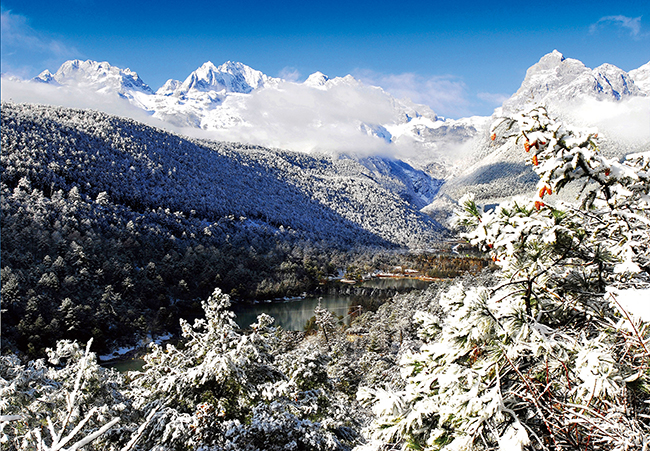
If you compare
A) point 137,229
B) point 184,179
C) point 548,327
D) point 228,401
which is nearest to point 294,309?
point 137,229

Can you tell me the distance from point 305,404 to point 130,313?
1667 inches

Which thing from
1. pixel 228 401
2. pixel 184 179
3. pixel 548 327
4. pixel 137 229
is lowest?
pixel 137 229

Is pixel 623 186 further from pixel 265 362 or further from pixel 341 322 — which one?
pixel 341 322

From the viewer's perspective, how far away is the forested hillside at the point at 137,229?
43.8 metres

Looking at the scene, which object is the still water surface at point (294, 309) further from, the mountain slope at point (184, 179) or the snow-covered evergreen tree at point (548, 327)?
the mountain slope at point (184, 179)

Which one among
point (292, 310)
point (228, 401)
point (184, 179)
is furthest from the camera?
point (184, 179)

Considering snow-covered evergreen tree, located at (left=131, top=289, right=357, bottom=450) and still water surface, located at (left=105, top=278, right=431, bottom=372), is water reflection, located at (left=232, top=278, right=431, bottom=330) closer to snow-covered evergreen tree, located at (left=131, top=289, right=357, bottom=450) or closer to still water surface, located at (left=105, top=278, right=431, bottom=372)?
still water surface, located at (left=105, top=278, right=431, bottom=372)

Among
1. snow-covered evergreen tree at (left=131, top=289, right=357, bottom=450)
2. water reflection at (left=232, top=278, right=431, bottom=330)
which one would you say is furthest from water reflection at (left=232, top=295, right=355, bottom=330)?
snow-covered evergreen tree at (left=131, top=289, right=357, bottom=450)

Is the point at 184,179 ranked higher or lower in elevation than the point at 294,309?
higher

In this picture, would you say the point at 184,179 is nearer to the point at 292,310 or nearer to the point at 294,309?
the point at 294,309

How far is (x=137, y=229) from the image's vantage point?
251 ft

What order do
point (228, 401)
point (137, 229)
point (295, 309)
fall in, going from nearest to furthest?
point (228, 401) → point (295, 309) → point (137, 229)

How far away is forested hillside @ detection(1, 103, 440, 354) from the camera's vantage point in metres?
43.8

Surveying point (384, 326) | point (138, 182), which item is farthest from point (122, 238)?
point (384, 326)
